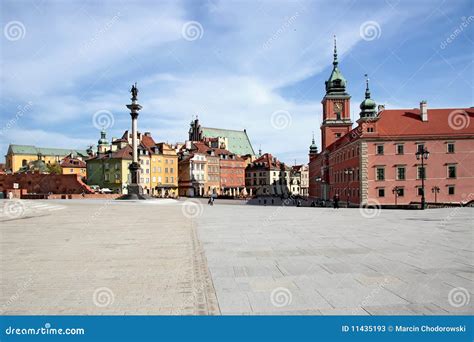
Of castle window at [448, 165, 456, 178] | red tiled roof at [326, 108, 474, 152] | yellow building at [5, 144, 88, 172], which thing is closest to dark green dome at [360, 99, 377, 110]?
red tiled roof at [326, 108, 474, 152]

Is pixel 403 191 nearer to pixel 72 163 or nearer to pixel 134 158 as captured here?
pixel 134 158

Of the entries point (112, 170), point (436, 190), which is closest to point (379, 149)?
point (436, 190)

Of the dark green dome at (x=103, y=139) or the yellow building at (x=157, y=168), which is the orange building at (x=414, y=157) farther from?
the dark green dome at (x=103, y=139)

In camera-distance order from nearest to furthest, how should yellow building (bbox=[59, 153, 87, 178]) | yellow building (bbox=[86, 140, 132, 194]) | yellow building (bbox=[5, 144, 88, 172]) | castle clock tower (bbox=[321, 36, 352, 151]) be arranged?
castle clock tower (bbox=[321, 36, 352, 151]), yellow building (bbox=[86, 140, 132, 194]), yellow building (bbox=[59, 153, 87, 178]), yellow building (bbox=[5, 144, 88, 172])

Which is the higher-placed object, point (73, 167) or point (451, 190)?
point (73, 167)

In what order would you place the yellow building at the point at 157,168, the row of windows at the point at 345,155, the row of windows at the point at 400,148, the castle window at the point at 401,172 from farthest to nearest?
the yellow building at the point at 157,168 → the row of windows at the point at 345,155 → the castle window at the point at 401,172 → the row of windows at the point at 400,148

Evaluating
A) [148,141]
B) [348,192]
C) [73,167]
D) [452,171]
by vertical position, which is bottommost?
[348,192]

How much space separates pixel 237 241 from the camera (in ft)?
45.8

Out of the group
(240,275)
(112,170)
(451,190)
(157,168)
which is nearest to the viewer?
(240,275)

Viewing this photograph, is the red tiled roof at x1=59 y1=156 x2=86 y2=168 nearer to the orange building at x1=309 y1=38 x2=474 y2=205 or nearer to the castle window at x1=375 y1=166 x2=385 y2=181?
the orange building at x1=309 y1=38 x2=474 y2=205

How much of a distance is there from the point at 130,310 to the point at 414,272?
6.34m

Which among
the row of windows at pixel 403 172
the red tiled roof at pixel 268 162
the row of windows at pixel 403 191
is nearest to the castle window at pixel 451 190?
the row of windows at pixel 403 191

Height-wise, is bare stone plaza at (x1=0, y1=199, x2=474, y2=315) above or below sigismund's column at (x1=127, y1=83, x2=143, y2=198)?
below

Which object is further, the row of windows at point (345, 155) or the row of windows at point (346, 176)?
the row of windows at point (345, 155)
